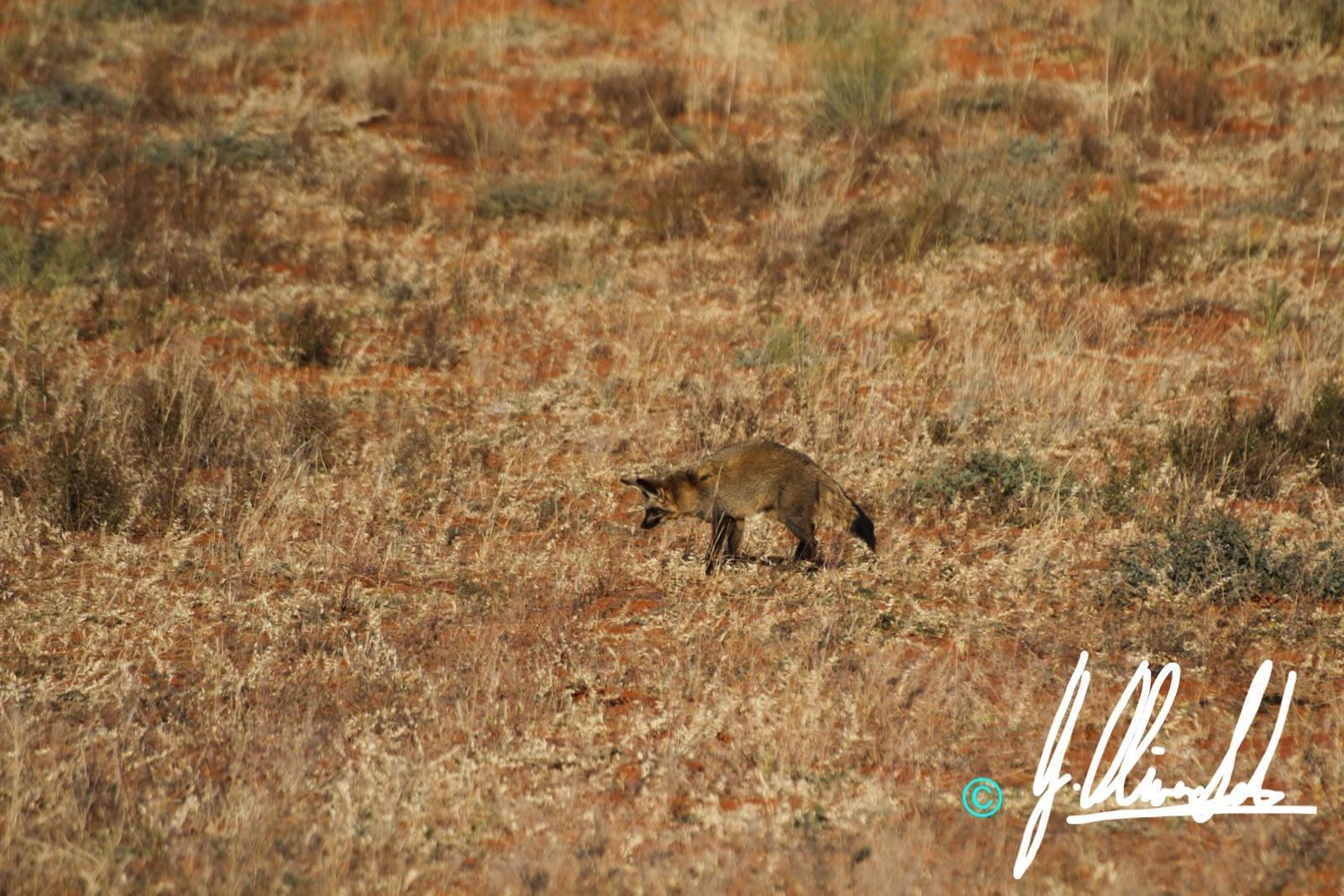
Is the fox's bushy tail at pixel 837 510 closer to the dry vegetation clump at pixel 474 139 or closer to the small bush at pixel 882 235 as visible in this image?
the small bush at pixel 882 235

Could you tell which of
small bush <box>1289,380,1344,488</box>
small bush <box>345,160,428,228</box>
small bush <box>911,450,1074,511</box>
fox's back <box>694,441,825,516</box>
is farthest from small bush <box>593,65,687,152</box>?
fox's back <box>694,441,825,516</box>

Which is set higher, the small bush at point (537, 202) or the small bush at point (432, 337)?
the small bush at point (537, 202)

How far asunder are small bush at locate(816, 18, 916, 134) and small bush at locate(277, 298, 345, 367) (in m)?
7.00

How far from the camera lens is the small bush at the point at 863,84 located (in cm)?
1516

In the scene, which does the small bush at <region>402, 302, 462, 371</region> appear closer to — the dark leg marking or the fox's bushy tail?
the dark leg marking

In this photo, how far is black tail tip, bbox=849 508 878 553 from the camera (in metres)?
6.48

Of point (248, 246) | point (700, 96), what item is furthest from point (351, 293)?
point (700, 96)

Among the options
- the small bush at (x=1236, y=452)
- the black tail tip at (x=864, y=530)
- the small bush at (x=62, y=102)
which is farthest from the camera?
the small bush at (x=62, y=102)

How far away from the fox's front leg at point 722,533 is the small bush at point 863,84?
9007 mm

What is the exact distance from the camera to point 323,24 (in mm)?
19016

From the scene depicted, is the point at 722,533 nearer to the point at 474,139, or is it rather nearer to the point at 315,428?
the point at 315,428

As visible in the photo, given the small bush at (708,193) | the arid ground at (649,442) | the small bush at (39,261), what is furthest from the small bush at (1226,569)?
the small bush at (39,261)

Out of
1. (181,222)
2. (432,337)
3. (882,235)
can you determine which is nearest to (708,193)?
(882,235)

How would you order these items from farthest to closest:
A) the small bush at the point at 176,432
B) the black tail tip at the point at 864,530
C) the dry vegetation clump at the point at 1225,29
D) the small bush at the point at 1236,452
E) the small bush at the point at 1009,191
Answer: the dry vegetation clump at the point at 1225,29 < the small bush at the point at 1009,191 < the small bush at the point at 1236,452 < the small bush at the point at 176,432 < the black tail tip at the point at 864,530
